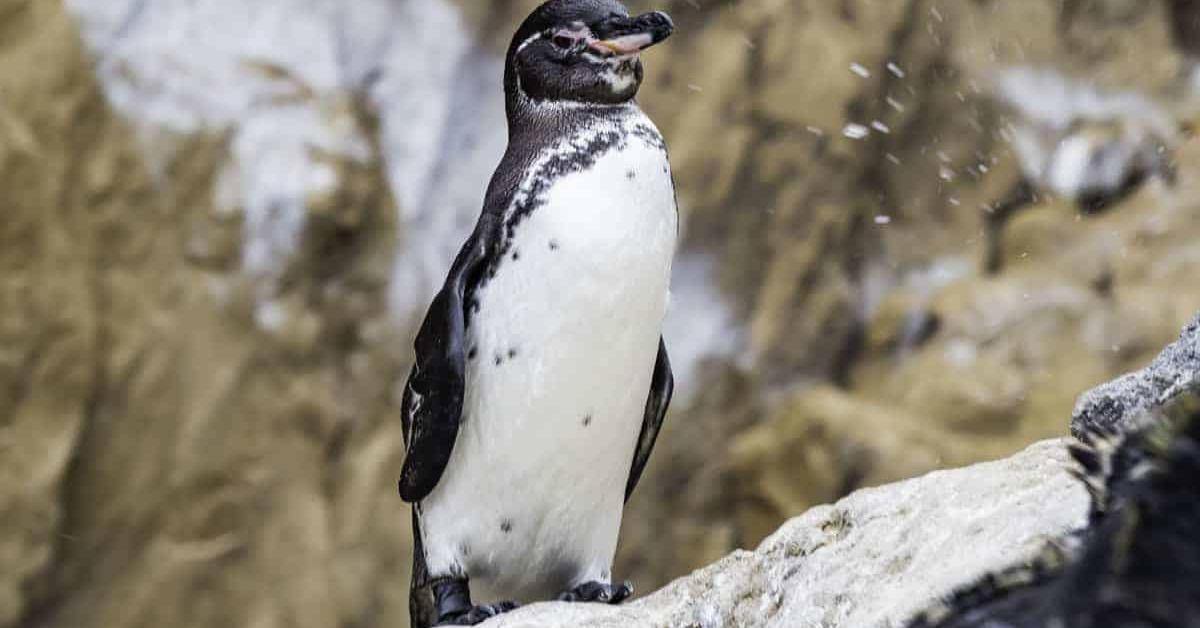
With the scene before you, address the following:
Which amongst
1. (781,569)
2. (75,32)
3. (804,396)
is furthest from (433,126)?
(781,569)

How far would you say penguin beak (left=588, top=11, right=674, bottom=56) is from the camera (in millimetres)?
2131

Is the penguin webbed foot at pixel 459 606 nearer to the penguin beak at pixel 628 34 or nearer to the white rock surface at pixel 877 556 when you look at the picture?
the white rock surface at pixel 877 556

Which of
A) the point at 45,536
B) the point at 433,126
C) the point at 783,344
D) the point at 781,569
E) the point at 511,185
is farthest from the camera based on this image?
the point at 783,344

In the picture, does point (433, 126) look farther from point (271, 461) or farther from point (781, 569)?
point (781, 569)

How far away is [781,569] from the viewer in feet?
5.97

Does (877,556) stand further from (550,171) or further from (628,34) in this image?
(628,34)

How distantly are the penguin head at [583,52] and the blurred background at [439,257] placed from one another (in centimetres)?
211

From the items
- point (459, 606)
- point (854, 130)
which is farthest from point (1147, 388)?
point (854, 130)

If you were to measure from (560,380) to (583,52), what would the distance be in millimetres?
481

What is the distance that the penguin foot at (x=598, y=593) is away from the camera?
221 centimetres

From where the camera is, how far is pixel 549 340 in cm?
210

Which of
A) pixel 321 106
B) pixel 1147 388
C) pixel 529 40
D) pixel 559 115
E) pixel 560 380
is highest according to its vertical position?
pixel 321 106

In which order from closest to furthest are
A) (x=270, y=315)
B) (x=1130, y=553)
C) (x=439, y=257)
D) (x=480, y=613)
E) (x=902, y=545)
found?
(x=1130, y=553)
(x=902, y=545)
(x=480, y=613)
(x=270, y=315)
(x=439, y=257)

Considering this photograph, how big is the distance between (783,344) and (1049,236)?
896 millimetres
